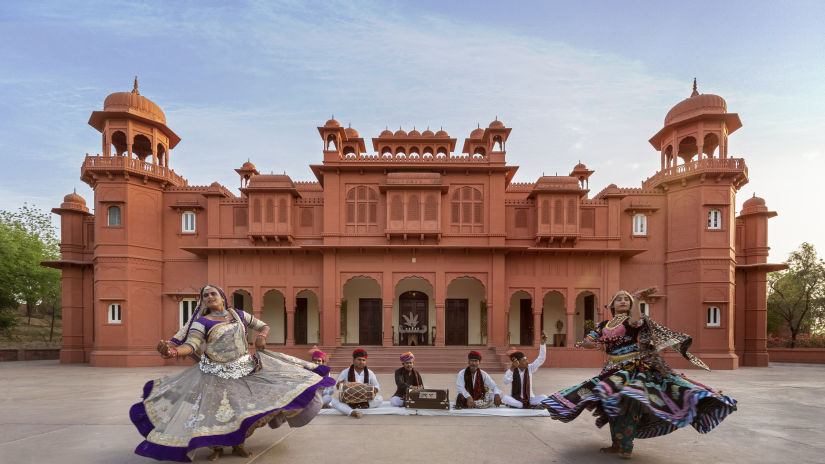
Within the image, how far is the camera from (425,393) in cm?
862

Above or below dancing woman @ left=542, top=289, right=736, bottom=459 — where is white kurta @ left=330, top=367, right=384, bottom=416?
below

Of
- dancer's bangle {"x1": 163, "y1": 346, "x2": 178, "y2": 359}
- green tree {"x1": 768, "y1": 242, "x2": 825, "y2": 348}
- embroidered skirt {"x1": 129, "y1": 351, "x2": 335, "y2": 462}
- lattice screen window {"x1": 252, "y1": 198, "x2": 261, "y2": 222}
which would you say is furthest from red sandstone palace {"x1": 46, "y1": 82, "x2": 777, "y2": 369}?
dancer's bangle {"x1": 163, "y1": 346, "x2": 178, "y2": 359}

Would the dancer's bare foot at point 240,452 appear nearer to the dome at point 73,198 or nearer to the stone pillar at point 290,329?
the stone pillar at point 290,329

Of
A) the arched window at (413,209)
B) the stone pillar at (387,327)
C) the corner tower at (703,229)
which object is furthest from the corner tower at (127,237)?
the corner tower at (703,229)

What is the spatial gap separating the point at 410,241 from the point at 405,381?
11081 millimetres

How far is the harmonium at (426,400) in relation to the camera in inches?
336

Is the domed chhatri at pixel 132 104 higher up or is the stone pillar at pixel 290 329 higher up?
the domed chhatri at pixel 132 104

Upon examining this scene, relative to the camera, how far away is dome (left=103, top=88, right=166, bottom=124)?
20.1 metres

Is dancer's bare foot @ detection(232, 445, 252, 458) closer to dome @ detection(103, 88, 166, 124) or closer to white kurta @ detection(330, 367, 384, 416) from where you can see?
white kurta @ detection(330, 367, 384, 416)

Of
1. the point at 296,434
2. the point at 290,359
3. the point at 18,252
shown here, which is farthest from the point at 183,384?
the point at 18,252

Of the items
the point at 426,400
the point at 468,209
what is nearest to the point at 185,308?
the point at 468,209

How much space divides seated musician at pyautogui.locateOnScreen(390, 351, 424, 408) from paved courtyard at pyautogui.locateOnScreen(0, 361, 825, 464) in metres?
0.85

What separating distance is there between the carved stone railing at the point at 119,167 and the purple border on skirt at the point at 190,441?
17.5 meters

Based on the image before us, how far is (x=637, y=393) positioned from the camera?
531 centimetres
